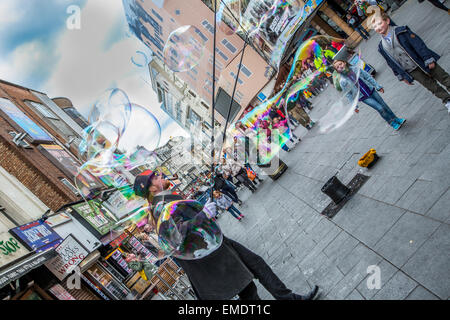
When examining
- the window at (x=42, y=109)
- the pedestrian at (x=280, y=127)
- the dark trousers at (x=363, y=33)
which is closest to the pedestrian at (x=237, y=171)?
the pedestrian at (x=280, y=127)

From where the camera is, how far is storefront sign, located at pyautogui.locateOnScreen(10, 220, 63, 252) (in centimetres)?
1023

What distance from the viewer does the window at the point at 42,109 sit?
2650 centimetres

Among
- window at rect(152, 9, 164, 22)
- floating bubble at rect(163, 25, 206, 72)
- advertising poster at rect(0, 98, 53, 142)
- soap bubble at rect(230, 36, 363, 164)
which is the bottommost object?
soap bubble at rect(230, 36, 363, 164)

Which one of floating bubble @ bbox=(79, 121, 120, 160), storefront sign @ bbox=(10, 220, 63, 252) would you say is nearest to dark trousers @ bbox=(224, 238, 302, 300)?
floating bubble @ bbox=(79, 121, 120, 160)

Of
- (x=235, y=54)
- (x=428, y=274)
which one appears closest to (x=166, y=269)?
(x=428, y=274)

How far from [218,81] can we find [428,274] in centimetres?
3413

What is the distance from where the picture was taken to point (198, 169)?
3536 inches

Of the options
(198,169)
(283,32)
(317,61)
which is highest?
(283,32)

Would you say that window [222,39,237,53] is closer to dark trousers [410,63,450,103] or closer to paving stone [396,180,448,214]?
dark trousers [410,63,450,103]

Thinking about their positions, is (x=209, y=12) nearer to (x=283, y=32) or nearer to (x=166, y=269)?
(x=283, y=32)

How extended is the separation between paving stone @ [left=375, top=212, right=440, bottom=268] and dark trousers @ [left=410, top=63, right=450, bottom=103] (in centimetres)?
269

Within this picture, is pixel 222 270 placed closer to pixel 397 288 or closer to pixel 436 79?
pixel 397 288

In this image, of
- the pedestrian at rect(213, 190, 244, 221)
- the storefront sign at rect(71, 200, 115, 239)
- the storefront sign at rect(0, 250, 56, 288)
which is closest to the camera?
the storefront sign at rect(0, 250, 56, 288)
